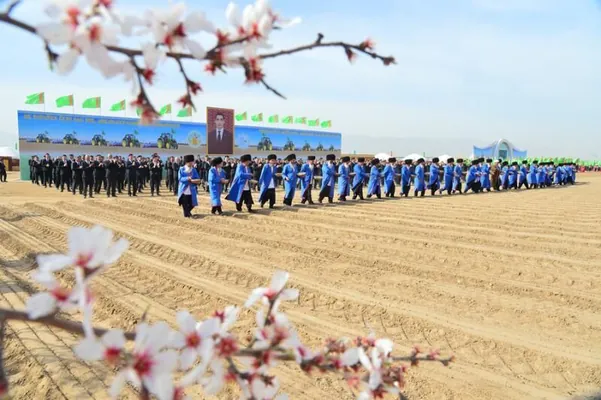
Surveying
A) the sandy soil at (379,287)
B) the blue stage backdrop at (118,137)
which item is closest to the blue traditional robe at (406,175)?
the sandy soil at (379,287)

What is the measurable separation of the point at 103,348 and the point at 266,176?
11.7m

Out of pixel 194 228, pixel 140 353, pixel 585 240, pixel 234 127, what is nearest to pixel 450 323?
pixel 140 353

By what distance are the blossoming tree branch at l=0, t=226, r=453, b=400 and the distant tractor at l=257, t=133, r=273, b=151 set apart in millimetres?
32128

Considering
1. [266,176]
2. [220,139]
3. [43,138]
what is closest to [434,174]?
[266,176]

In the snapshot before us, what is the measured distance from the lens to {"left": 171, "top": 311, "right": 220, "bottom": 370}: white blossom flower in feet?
3.29

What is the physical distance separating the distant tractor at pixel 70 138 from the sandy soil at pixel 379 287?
15206mm

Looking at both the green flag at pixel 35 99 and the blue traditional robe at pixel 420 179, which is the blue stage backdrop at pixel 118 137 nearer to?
the green flag at pixel 35 99

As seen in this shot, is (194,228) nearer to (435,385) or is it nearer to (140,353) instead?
(435,385)

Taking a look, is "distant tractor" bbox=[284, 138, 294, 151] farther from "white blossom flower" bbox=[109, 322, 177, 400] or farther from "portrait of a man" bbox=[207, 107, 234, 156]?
"white blossom flower" bbox=[109, 322, 177, 400]

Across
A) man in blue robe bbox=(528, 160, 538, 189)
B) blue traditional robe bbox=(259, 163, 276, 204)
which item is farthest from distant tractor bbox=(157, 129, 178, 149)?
man in blue robe bbox=(528, 160, 538, 189)

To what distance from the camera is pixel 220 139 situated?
3038 centimetres

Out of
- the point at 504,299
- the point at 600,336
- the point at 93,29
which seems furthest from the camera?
the point at 504,299

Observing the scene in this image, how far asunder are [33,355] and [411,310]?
141 inches

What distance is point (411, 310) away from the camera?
16.3 feet
